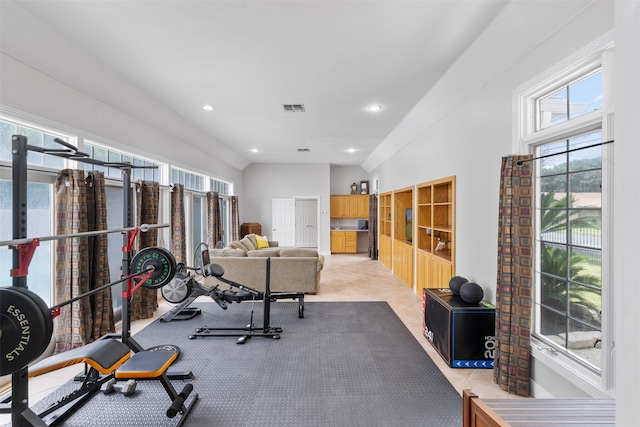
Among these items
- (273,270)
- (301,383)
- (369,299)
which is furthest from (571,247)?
(273,270)

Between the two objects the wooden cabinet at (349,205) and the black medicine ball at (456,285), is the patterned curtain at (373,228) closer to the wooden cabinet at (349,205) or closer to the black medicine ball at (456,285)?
the wooden cabinet at (349,205)

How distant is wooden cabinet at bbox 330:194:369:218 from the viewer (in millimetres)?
10164

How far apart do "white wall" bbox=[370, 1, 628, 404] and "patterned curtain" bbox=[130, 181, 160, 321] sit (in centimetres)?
410

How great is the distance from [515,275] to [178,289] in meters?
3.68

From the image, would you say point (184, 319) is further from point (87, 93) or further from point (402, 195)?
point (402, 195)

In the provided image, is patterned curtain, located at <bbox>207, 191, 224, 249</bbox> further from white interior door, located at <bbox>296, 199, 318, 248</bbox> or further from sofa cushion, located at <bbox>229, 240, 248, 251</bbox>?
white interior door, located at <bbox>296, 199, 318, 248</bbox>

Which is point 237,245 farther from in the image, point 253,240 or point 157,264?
point 157,264

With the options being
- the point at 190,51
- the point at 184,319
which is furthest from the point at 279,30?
the point at 184,319

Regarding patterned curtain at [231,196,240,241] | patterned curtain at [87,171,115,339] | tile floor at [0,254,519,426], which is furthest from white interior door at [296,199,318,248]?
patterned curtain at [87,171,115,339]

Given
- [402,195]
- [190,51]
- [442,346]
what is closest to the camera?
[190,51]

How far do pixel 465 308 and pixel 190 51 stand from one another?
358cm

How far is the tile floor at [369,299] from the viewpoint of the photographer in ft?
8.28

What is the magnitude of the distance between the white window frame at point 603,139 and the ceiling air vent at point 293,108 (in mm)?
2784

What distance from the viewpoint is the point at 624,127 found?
55 cm
